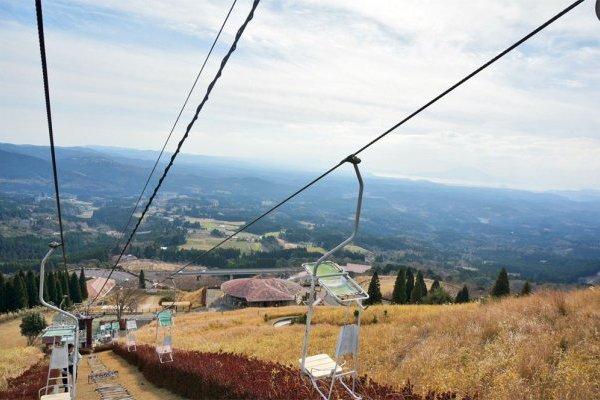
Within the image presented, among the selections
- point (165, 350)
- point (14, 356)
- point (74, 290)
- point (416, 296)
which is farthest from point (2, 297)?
point (165, 350)

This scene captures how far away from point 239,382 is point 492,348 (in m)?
6.93

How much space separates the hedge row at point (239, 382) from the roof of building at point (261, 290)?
47.9m

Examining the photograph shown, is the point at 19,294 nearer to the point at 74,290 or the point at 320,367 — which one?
the point at 74,290

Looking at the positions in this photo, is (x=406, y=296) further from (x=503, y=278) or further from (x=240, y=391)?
(x=240, y=391)

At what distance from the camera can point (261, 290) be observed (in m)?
64.8

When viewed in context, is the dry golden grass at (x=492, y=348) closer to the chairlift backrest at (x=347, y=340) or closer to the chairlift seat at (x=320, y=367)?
the chairlift seat at (x=320, y=367)

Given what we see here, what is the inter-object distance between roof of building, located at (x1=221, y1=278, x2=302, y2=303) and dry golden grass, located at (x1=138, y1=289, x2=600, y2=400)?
143 feet

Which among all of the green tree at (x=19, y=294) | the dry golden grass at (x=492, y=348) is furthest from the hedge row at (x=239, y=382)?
the green tree at (x=19, y=294)

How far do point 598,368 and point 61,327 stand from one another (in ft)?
44.0

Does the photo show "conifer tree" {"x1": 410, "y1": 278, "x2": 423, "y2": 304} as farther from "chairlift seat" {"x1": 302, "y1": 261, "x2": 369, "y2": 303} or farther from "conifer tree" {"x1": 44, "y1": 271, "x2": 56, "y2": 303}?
"conifer tree" {"x1": 44, "y1": 271, "x2": 56, "y2": 303}

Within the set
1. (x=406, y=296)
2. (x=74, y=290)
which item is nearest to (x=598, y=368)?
(x=406, y=296)

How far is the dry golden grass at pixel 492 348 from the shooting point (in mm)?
9281

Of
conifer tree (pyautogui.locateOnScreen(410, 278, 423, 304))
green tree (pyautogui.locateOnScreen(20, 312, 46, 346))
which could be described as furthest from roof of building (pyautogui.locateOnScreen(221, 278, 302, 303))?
green tree (pyautogui.locateOnScreen(20, 312, 46, 346))

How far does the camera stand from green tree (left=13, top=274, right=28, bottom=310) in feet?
180
